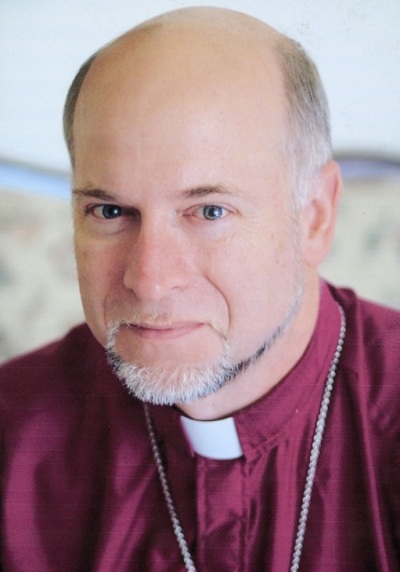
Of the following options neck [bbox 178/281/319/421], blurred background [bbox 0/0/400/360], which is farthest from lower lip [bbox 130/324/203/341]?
blurred background [bbox 0/0/400/360]

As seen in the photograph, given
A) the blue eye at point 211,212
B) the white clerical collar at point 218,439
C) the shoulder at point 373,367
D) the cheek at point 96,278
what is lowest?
the white clerical collar at point 218,439

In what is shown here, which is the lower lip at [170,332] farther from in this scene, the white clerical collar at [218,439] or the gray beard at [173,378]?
the white clerical collar at [218,439]

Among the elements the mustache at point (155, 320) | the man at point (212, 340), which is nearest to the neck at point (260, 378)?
the man at point (212, 340)

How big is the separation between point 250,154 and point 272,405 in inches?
12.3

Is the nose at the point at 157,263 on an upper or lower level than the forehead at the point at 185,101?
lower

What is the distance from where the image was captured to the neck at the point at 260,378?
0.88 meters

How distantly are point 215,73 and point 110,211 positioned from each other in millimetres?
202

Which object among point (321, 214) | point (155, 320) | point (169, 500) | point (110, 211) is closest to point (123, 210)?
point (110, 211)

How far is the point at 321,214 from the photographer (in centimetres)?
89

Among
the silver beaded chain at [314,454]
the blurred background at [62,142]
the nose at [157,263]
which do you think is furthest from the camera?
the blurred background at [62,142]

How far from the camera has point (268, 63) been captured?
0.81m

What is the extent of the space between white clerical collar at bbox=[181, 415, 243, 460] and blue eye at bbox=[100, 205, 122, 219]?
0.29 metres

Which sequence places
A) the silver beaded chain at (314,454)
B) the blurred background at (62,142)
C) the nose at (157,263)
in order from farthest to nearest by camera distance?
the blurred background at (62,142), the silver beaded chain at (314,454), the nose at (157,263)

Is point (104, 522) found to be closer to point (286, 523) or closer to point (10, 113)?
point (286, 523)
